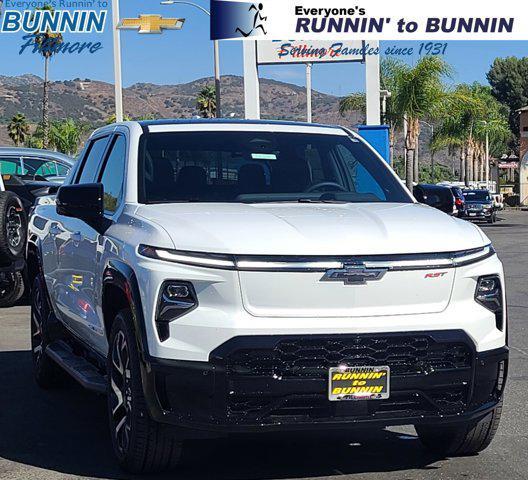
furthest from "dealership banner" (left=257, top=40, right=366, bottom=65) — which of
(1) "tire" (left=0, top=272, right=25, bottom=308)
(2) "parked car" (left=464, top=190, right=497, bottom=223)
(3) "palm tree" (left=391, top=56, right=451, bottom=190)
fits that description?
(1) "tire" (left=0, top=272, right=25, bottom=308)

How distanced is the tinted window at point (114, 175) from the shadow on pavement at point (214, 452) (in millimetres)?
1395

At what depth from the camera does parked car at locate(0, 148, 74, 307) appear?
11.9 metres

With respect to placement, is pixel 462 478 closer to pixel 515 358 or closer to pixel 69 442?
pixel 69 442

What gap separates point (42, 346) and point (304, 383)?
12.2ft

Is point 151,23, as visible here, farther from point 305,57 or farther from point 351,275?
point 351,275

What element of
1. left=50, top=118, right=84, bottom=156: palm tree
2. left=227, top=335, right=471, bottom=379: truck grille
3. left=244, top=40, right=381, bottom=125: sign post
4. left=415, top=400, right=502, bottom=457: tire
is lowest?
left=415, top=400, right=502, bottom=457: tire

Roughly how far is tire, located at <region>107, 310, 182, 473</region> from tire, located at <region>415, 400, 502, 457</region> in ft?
4.37

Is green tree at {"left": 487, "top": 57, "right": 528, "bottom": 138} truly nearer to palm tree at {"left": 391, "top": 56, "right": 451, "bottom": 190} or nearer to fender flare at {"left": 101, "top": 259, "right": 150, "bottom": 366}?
palm tree at {"left": 391, "top": 56, "right": 451, "bottom": 190}

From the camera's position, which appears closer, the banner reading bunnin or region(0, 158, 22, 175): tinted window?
region(0, 158, 22, 175): tinted window

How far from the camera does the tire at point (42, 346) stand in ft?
26.7

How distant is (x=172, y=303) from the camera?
509 cm

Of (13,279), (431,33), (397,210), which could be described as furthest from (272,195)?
(431,33)

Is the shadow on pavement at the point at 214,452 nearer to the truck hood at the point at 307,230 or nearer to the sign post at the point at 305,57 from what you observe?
the truck hood at the point at 307,230

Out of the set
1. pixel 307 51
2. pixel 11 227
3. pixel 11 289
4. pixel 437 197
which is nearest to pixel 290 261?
pixel 437 197
